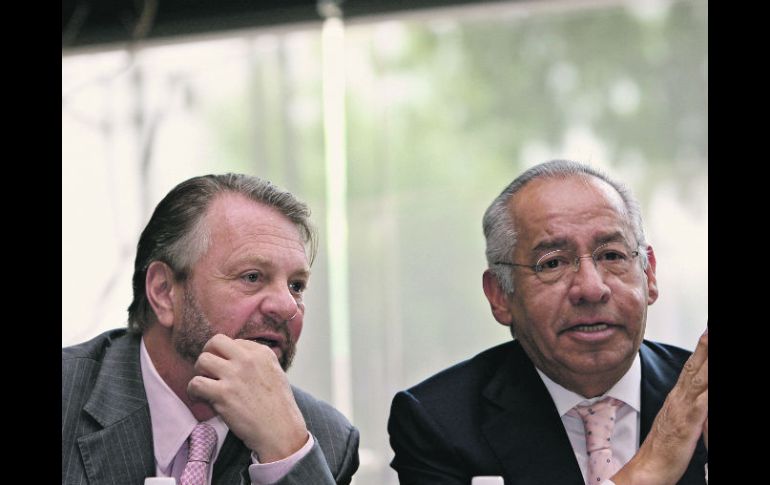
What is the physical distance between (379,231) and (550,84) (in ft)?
3.61

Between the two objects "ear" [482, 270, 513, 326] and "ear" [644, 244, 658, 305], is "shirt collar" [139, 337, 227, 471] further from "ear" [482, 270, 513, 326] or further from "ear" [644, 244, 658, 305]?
"ear" [644, 244, 658, 305]

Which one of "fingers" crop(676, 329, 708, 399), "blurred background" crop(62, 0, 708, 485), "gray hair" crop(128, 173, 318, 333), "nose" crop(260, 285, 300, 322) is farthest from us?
"blurred background" crop(62, 0, 708, 485)

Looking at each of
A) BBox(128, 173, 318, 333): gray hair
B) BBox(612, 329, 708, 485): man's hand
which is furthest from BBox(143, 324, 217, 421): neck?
BBox(612, 329, 708, 485): man's hand

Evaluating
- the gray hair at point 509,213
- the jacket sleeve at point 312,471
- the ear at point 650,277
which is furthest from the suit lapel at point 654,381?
the jacket sleeve at point 312,471

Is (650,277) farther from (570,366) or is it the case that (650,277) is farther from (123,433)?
(123,433)

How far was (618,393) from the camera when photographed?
6.42ft

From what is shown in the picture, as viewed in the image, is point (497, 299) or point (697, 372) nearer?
point (697, 372)

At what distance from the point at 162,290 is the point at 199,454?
15.5 inches

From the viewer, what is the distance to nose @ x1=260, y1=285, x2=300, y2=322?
6.59 feet

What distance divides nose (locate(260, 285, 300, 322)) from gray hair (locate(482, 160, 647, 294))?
447 mm

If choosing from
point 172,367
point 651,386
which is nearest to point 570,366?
point 651,386

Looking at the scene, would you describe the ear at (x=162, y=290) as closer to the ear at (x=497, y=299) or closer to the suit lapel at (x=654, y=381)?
the ear at (x=497, y=299)
